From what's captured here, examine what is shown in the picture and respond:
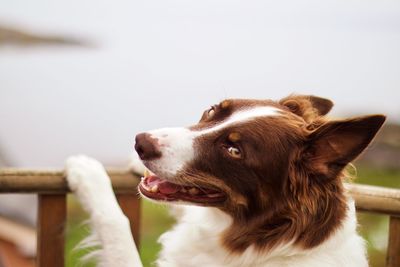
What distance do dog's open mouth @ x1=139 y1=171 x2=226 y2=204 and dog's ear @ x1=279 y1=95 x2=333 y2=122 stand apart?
1.04 feet

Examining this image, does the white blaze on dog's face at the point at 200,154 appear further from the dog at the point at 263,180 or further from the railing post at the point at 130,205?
the railing post at the point at 130,205

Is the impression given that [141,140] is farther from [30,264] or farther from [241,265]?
[30,264]

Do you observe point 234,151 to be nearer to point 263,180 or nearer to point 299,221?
point 263,180

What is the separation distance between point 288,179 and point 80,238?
69 cm

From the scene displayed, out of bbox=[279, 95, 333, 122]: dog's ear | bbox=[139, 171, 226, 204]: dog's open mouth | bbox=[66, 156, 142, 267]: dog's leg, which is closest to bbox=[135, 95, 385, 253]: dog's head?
bbox=[139, 171, 226, 204]: dog's open mouth

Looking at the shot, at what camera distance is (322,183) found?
1.26 metres

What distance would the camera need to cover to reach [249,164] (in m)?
1.26

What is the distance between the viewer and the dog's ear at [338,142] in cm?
113

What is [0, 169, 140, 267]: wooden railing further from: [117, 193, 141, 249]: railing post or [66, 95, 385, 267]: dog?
[66, 95, 385, 267]: dog

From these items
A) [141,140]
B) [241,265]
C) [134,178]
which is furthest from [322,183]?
[134,178]

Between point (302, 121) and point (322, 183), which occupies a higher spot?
point (302, 121)

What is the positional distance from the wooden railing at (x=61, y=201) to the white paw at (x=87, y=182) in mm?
34

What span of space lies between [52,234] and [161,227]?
0.61 m

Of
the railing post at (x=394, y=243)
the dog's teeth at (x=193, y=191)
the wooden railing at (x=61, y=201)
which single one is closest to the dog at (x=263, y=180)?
the dog's teeth at (x=193, y=191)
